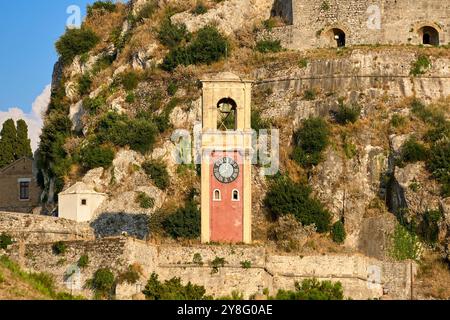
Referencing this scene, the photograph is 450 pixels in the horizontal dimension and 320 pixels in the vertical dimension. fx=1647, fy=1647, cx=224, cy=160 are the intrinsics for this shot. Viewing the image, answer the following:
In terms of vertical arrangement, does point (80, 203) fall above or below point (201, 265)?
above

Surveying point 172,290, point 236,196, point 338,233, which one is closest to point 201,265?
point 172,290

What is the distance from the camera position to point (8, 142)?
98562mm

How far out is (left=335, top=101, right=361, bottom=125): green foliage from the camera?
77875 millimetres

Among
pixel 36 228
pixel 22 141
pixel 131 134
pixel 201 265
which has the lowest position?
pixel 201 265

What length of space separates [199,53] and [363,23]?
28.4 feet

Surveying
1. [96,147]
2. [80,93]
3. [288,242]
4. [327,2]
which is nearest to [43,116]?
[80,93]

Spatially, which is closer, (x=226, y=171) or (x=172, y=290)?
(x=172, y=290)

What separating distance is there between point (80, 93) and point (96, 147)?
8.17 meters

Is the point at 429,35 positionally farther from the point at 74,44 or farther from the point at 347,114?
the point at 74,44

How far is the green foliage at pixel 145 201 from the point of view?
7582 cm

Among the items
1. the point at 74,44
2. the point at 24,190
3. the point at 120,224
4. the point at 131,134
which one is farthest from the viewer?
the point at 74,44

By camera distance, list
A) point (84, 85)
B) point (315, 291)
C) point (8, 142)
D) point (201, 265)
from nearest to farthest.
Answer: point (315, 291) → point (201, 265) → point (84, 85) → point (8, 142)

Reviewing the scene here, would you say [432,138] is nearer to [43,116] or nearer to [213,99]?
[213,99]

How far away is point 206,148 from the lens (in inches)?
2633
